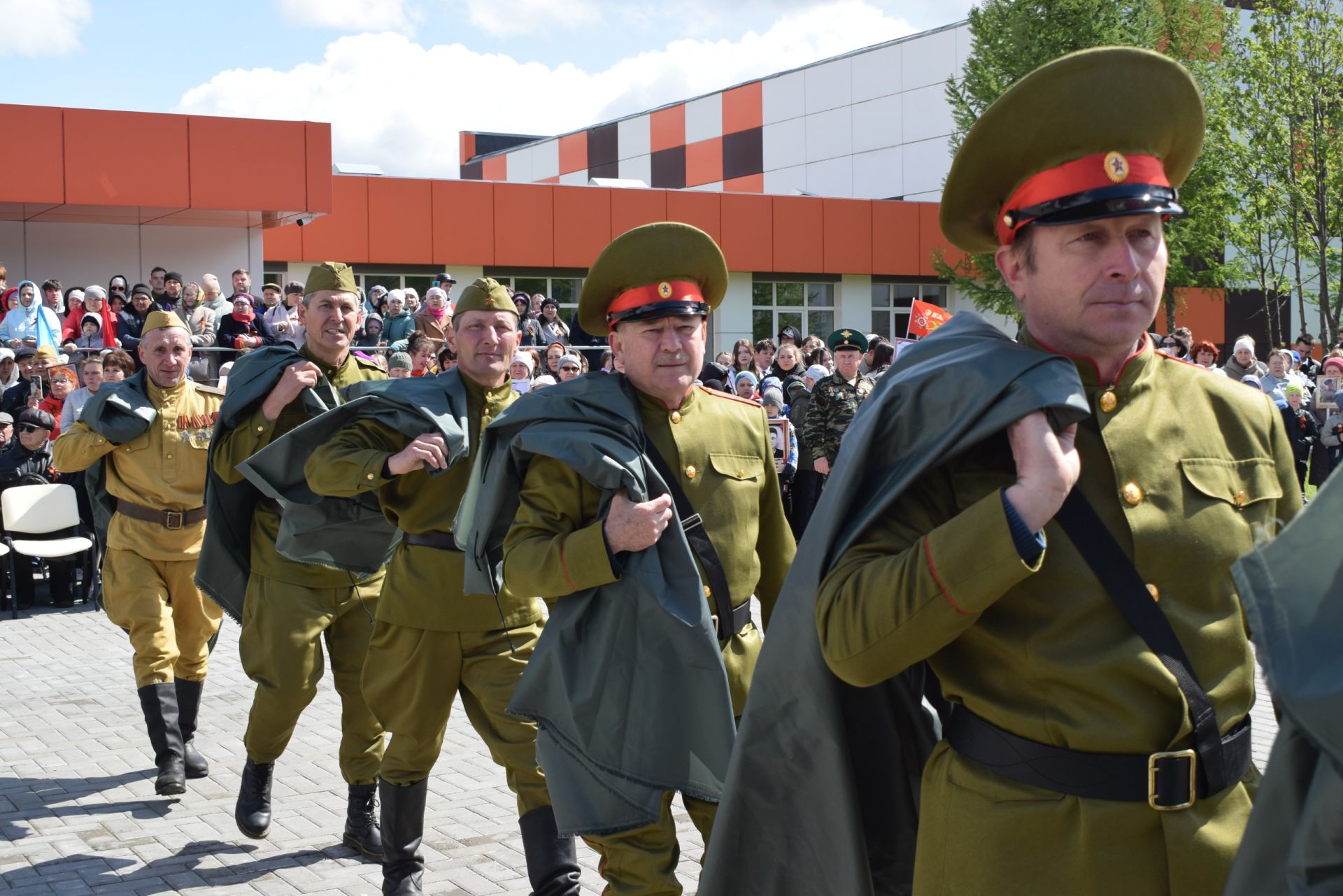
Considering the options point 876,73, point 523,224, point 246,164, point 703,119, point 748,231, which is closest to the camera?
point 246,164

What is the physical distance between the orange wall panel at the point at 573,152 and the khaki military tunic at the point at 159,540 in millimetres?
48812

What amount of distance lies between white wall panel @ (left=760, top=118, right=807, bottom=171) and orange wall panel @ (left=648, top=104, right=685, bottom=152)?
441 centimetres

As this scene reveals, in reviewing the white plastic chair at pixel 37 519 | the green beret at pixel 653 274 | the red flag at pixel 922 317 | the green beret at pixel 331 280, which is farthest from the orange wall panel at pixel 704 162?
the green beret at pixel 653 274

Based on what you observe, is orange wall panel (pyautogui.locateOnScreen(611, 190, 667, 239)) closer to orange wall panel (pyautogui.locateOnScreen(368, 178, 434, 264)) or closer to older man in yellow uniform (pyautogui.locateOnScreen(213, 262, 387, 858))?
orange wall panel (pyautogui.locateOnScreen(368, 178, 434, 264))

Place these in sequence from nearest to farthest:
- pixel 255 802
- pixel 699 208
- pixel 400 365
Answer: pixel 255 802
pixel 400 365
pixel 699 208

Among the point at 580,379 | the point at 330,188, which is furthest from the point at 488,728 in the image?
the point at 330,188

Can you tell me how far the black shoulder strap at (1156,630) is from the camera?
2.18m

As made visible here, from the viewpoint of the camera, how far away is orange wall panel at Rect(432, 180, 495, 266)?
2933 cm

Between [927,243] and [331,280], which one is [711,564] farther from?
[927,243]

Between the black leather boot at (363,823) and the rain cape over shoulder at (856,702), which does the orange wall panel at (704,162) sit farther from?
the rain cape over shoulder at (856,702)

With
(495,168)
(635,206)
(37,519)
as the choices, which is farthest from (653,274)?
(495,168)

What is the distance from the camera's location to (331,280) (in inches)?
233

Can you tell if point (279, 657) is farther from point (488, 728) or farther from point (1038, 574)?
point (1038, 574)

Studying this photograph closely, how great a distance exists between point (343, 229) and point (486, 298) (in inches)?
952
